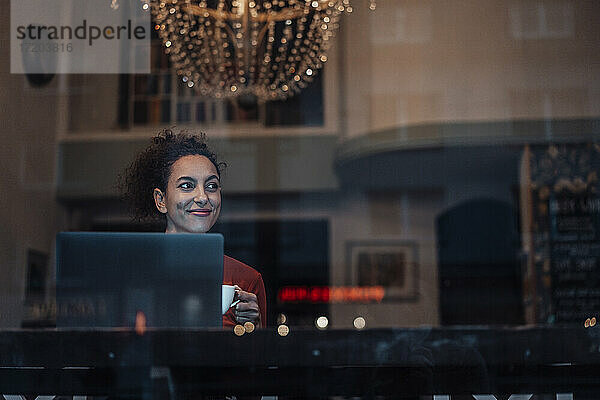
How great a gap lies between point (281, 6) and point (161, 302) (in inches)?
96.1

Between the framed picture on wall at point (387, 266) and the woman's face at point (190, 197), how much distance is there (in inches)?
104

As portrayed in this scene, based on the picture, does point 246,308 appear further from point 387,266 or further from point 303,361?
point 387,266

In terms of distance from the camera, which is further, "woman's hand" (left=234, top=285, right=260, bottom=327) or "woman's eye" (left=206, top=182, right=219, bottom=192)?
"woman's eye" (left=206, top=182, right=219, bottom=192)

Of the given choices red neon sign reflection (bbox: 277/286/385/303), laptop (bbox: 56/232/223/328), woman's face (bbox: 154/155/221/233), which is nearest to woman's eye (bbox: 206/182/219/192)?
woman's face (bbox: 154/155/221/233)

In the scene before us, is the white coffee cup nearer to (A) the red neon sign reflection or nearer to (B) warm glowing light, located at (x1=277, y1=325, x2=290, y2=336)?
(B) warm glowing light, located at (x1=277, y1=325, x2=290, y2=336)

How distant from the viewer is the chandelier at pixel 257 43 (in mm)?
3121

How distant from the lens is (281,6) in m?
3.36

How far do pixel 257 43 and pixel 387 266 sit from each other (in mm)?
1510

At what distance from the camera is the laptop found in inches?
45.9

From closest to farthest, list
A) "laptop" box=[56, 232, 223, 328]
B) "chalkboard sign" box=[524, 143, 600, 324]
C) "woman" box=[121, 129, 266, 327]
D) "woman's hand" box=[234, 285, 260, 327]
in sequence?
"laptop" box=[56, 232, 223, 328]
"woman's hand" box=[234, 285, 260, 327]
"woman" box=[121, 129, 266, 327]
"chalkboard sign" box=[524, 143, 600, 324]

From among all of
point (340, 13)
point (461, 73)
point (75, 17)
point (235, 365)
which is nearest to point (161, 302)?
point (235, 365)

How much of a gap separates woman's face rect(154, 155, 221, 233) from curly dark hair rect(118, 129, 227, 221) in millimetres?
14

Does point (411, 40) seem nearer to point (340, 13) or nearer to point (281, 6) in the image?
point (340, 13)

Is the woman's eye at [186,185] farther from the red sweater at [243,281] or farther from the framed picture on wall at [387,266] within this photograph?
the framed picture on wall at [387,266]
